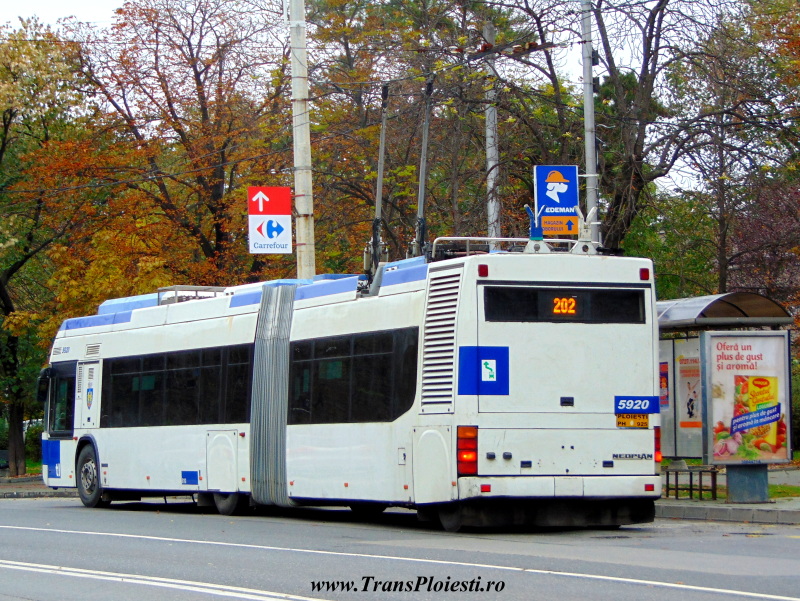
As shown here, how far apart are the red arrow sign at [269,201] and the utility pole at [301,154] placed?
32 cm

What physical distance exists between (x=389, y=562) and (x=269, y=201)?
13150 millimetres

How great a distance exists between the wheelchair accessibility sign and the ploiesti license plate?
6471mm

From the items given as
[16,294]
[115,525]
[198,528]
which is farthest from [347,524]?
[16,294]

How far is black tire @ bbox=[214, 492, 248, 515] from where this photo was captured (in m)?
18.1

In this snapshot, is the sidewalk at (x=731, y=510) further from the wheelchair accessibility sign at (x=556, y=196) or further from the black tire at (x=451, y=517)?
the wheelchair accessibility sign at (x=556, y=196)

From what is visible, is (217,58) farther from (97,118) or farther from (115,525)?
(115,525)

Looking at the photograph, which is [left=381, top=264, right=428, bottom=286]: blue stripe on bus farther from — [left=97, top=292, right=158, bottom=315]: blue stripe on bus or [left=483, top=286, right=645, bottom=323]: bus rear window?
[left=97, top=292, right=158, bottom=315]: blue stripe on bus

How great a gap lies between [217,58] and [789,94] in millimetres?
16696

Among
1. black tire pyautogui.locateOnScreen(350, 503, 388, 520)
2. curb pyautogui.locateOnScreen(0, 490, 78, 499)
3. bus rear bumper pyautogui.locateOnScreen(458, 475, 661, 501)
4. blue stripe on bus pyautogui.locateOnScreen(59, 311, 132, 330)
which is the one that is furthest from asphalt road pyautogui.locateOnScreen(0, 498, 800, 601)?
curb pyautogui.locateOnScreen(0, 490, 78, 499)

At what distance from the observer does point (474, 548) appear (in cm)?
1202

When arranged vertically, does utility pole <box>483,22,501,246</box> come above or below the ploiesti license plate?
above

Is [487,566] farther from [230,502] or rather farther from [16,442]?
[16,442]

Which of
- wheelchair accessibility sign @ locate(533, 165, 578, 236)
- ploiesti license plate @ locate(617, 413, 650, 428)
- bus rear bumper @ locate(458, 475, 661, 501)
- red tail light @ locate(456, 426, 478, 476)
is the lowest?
bus rear bumper @ locate(458, 475, 661, 501)

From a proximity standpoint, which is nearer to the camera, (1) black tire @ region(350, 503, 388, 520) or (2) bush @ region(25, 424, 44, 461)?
(1) black tire @ region(350, 503, 388, 520)
